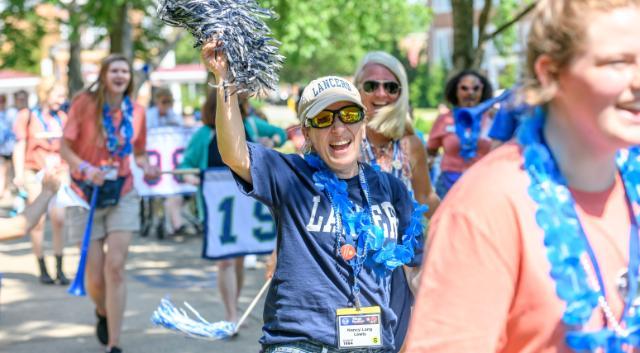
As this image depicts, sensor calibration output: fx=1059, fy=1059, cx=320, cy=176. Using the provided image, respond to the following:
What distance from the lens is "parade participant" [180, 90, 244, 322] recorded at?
7656 millimetres

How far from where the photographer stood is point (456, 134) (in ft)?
25.7

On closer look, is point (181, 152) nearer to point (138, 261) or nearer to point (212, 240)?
point (138, 261)

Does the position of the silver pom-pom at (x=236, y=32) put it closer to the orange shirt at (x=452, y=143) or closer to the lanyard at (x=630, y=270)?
the lanyard at (x=630, y=270)

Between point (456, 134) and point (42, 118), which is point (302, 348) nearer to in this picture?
point (456, 134)

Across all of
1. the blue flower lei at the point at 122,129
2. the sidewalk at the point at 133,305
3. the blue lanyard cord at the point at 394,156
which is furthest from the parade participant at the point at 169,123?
the blue lanyard cord at the point at 394,156

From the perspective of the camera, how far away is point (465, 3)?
1195 centimetres

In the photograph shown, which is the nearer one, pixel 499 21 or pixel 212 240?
pixel 212 240

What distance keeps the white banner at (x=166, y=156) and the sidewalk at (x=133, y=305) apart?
0.74 meters

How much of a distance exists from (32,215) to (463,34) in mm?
8421

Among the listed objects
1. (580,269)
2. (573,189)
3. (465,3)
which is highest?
(465,3)

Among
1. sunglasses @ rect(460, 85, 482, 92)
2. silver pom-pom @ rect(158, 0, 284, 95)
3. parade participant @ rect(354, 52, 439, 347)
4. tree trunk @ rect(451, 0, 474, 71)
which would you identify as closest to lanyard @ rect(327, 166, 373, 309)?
silver pom-pom @ rect(158, 0, 284, 95)

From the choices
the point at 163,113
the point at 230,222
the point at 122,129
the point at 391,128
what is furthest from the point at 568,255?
the point at 163,113

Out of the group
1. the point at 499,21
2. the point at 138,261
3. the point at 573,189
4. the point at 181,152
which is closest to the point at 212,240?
the point at 138,261

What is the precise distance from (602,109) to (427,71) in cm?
5930
